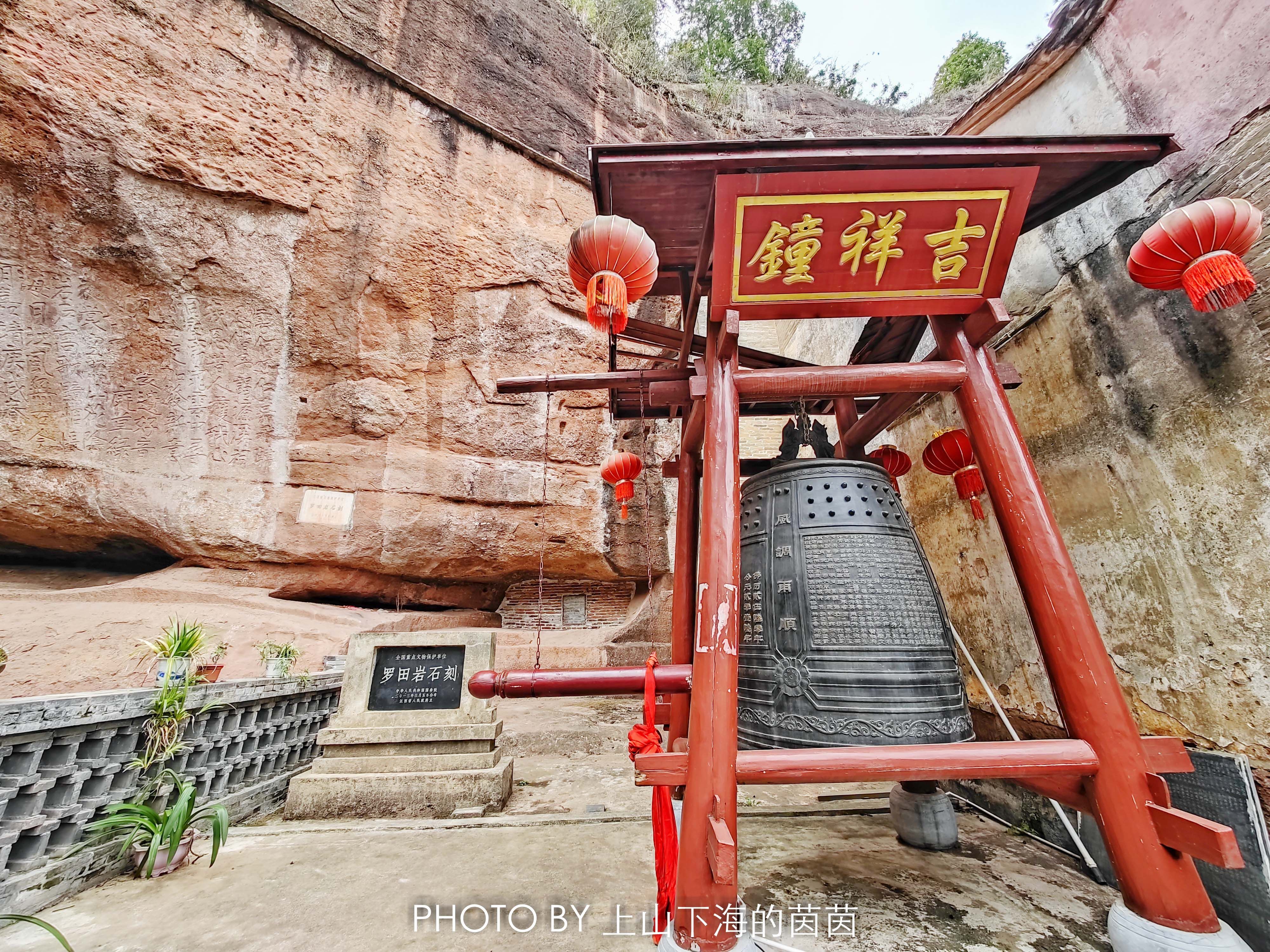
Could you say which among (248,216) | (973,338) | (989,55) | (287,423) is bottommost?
(973,338)

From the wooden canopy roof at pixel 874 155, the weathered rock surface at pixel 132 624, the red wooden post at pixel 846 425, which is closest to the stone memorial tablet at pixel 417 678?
the red wooden post at pixel 846 425

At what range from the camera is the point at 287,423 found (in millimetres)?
6656

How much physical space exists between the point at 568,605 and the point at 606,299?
7.75 m

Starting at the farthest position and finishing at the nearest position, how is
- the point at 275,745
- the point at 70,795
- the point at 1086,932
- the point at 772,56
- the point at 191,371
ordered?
1. the point at 772,56
2. the point at 191,371
3. the point at 275,745
4. the point at 70,795
5. the point at 1086,932

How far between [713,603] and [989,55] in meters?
17.8

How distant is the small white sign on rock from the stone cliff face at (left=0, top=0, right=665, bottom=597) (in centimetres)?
11

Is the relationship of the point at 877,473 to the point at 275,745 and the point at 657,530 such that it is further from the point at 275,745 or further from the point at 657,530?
the point at 657,530

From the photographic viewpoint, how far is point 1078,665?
1.67 meters

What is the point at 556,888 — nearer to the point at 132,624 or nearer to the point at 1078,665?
the point at 1078,665

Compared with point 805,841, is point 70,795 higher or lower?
higher

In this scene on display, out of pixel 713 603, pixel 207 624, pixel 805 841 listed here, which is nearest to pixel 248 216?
pixel 207 624

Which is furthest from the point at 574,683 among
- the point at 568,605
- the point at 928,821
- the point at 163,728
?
the point at 568,605

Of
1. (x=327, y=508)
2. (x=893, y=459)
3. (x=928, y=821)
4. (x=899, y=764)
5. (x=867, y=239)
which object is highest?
(x=867, y=239)

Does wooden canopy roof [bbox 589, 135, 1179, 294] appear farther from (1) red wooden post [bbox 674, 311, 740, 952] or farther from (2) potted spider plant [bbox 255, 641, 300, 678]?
(2) potted spider plant [bbox 255, 641, 300, 678]
